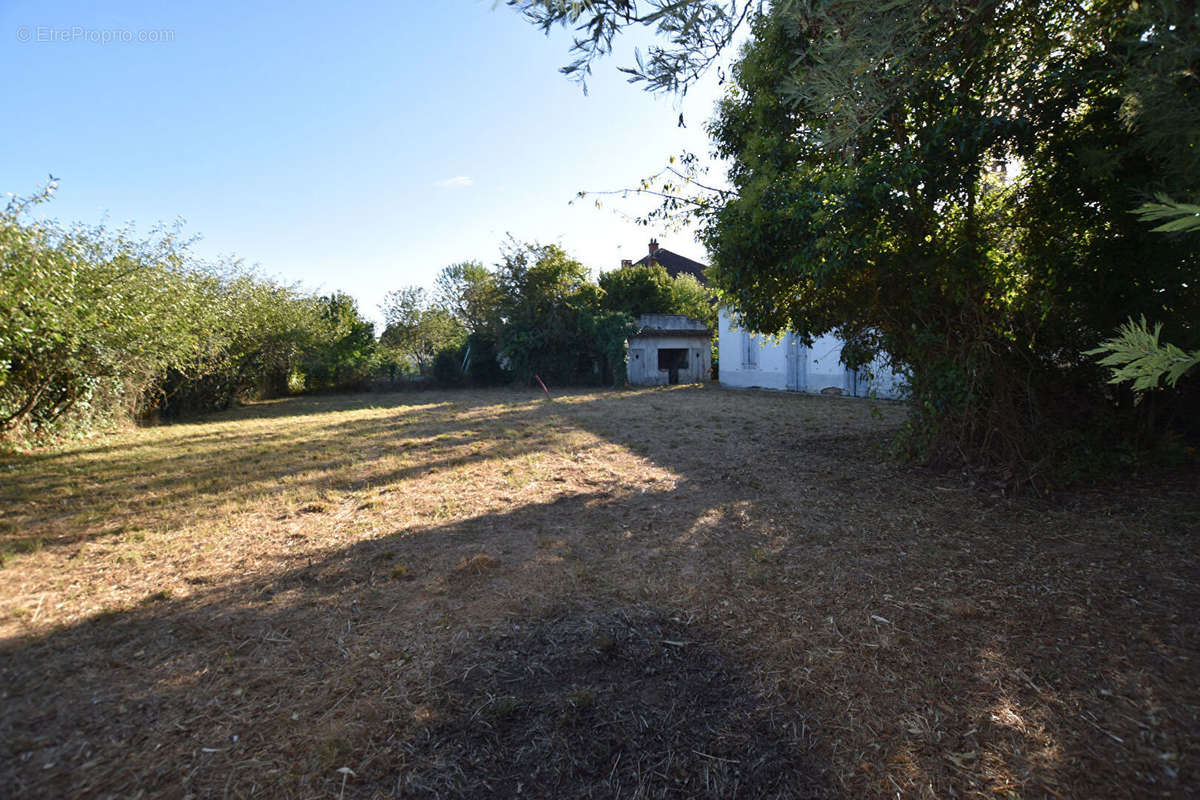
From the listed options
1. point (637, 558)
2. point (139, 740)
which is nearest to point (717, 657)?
point (637, 558)

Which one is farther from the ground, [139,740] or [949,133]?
[949,133]

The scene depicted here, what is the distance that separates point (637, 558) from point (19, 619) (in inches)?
149

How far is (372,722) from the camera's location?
2135 mm

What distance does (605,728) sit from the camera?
6.86 feet

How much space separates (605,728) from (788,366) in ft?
54.6

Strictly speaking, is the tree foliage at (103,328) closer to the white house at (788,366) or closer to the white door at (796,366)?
the white house at (788,366)

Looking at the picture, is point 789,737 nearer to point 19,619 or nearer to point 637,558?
point 637,558

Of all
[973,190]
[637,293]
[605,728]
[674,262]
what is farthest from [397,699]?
[674,262]

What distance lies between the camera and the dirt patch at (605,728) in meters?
1.84

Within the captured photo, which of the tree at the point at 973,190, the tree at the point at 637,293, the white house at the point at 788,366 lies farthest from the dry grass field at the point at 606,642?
the tree at the point at 637,293

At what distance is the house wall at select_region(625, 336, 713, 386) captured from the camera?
22.3m

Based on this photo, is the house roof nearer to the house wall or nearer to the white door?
the house wall

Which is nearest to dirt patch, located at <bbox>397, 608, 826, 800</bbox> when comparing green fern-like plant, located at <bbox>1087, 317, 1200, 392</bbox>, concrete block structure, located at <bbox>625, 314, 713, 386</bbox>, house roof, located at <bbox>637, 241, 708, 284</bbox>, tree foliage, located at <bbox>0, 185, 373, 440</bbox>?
green fern-like plant, located at <bbox>1087, 317, 1200, 392</bbox>

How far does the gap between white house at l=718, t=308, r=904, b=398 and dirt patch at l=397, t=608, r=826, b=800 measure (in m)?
11.3
